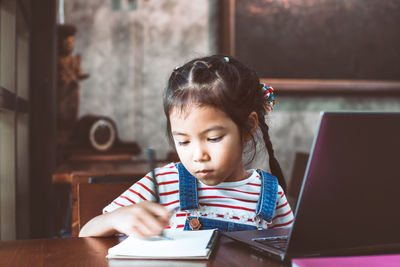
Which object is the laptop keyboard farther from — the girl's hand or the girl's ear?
the girl's ear

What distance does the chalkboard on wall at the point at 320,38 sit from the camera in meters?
2.81

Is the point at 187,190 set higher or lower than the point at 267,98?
lower

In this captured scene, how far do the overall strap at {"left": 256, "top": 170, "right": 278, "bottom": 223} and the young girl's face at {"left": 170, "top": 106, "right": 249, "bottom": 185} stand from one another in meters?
0.13

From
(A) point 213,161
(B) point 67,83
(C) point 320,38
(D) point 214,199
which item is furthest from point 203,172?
(C) point 320,38

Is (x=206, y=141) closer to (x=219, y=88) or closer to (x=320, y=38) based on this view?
(x=219, y=88)

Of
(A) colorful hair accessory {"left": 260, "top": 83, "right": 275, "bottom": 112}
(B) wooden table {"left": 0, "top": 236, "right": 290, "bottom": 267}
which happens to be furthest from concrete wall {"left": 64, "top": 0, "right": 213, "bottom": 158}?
(B) wooden table {"left": 0, "top": 236, "right": 290, "bottom": 267}

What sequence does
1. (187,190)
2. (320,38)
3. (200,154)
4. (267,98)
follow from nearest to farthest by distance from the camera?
(200,154) < (187,190) < (267,98) < (320,38)

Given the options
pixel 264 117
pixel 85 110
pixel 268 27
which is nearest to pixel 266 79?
pixel 268 27

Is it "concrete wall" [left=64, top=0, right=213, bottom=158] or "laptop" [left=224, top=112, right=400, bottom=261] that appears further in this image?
"concrete wall" [left=64, top=0, right=213, bottom=158]

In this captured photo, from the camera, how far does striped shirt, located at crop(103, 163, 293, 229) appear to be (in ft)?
3.30

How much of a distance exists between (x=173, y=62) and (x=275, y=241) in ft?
7.16

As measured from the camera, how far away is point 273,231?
857 mm

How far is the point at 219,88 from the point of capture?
1006 millimetres

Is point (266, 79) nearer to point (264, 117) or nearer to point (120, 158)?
point (120, 158)
